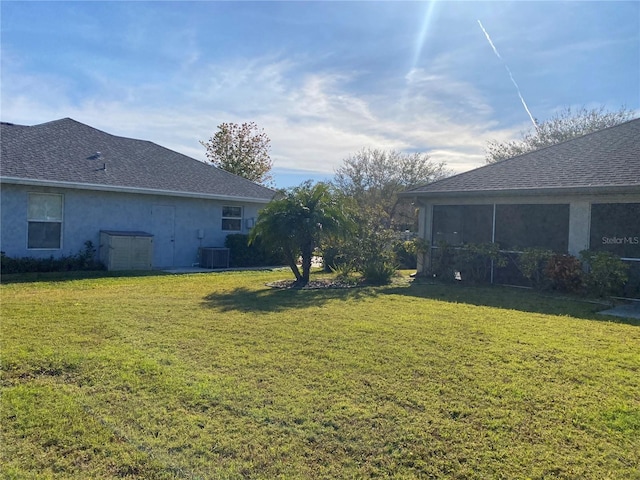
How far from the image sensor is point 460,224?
14523 millimetres

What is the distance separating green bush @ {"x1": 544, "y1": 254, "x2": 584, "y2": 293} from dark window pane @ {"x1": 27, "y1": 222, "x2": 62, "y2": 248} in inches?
518

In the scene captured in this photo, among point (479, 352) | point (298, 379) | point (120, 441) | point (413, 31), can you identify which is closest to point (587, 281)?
point (479, 352)

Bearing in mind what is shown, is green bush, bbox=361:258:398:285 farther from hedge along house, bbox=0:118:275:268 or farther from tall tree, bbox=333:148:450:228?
tall tree, bbox=333:148:450:228

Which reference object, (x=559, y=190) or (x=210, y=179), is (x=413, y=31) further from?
(x=210, y=179)

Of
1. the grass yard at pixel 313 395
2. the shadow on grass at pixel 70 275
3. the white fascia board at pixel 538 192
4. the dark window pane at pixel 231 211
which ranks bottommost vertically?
the grass yard at pixel 313 395

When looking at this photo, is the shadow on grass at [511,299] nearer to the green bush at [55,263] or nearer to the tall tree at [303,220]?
the tall tree at [303,220]

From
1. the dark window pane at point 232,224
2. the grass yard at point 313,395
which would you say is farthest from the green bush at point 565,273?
the dark window pane at point 232,224

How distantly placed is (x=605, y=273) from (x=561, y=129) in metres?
23.4

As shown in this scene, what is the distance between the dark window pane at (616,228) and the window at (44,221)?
14.2 metres

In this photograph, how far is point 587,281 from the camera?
10.3m

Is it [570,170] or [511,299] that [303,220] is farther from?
[570,170]

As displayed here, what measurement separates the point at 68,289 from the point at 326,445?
906cm

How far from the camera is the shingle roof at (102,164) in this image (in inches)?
535

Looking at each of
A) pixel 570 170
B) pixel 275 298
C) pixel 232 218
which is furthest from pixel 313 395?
pixel 232 218
